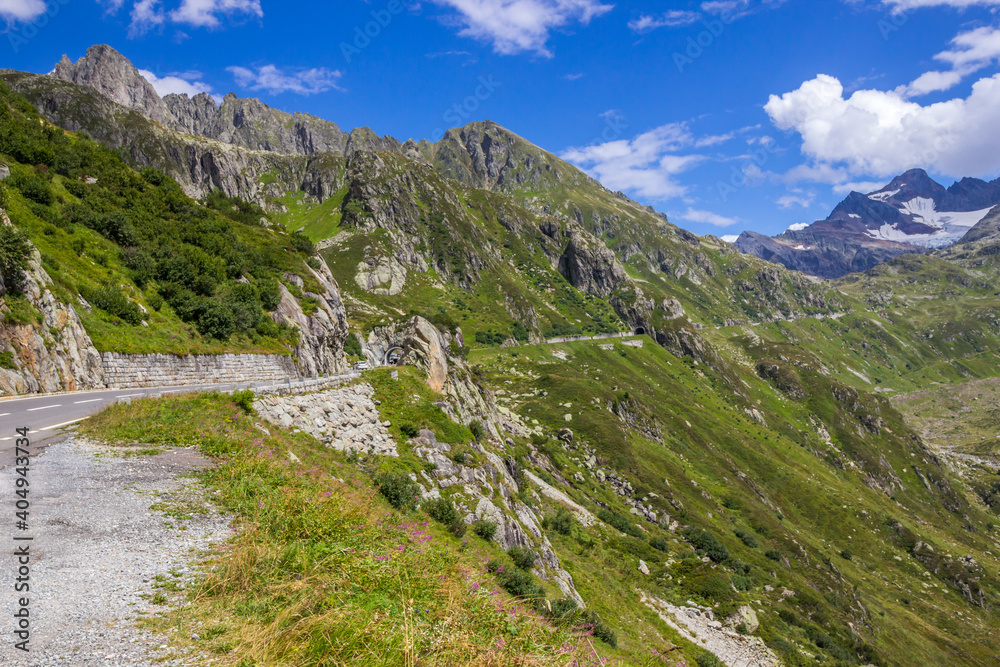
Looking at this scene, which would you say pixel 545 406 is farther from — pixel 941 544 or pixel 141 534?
pixel 941 544

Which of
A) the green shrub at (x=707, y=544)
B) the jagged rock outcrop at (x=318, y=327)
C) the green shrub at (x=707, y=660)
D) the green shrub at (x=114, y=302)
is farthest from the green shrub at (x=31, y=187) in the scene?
the green shrub at (x=707, y=544)

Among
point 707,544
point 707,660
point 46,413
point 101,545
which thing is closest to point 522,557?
point 101,545

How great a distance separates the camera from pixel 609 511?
62188 millimetres

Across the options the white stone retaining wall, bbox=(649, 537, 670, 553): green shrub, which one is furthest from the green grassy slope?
bbox=(649, 537, 670, 553): green shrub

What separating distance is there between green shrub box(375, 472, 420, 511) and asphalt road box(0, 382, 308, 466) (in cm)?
1040

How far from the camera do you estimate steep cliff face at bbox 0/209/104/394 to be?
23.6m

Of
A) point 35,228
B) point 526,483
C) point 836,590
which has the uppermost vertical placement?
point 35,228

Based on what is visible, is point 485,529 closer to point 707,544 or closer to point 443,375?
point 443,375

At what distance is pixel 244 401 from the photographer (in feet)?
72.6

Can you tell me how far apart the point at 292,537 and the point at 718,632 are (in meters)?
47.1

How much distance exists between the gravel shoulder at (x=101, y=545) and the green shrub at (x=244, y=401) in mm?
6202

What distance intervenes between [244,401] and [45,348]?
13519mm

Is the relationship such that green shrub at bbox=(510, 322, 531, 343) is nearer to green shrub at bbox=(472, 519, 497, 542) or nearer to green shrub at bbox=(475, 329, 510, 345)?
green shrub at bbox=(475, 329, 510, 345)

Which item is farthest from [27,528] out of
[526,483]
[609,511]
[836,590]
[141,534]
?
[836,590]
